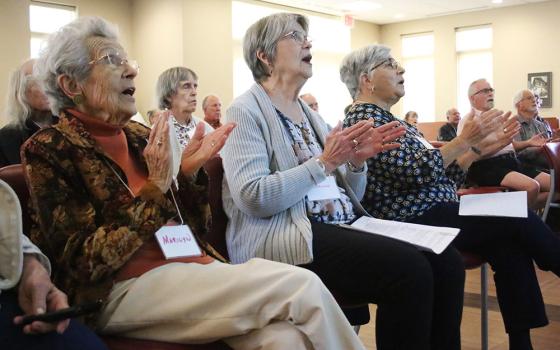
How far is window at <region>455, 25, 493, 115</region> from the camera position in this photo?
40.6ft

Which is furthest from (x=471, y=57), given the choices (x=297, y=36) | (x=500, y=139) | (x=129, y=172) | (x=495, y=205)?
(x=129, y=172)

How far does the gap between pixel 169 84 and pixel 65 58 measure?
279 cm

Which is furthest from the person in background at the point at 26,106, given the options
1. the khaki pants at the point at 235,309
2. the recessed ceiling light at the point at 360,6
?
the recessed ceiling light at the point at 360,6

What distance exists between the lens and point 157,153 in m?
1.37

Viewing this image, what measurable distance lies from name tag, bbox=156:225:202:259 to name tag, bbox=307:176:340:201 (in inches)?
18.6

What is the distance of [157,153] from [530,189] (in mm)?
2900

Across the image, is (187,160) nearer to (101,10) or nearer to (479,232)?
(479,232)

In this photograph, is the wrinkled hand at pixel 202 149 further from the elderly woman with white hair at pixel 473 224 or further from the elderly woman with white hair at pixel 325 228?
the elderly woman with white hair at pixel 473 224

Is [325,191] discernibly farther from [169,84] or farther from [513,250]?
[169,84]

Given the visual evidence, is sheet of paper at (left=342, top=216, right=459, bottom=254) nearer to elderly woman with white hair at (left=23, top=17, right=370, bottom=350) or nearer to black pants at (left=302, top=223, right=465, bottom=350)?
black pants at (left=302, top=223, right=465, bottom=350)

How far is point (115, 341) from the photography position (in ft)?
4.28

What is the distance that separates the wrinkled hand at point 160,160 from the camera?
1366 mm

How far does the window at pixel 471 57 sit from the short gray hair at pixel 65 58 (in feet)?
38.5

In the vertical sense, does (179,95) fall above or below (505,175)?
above
